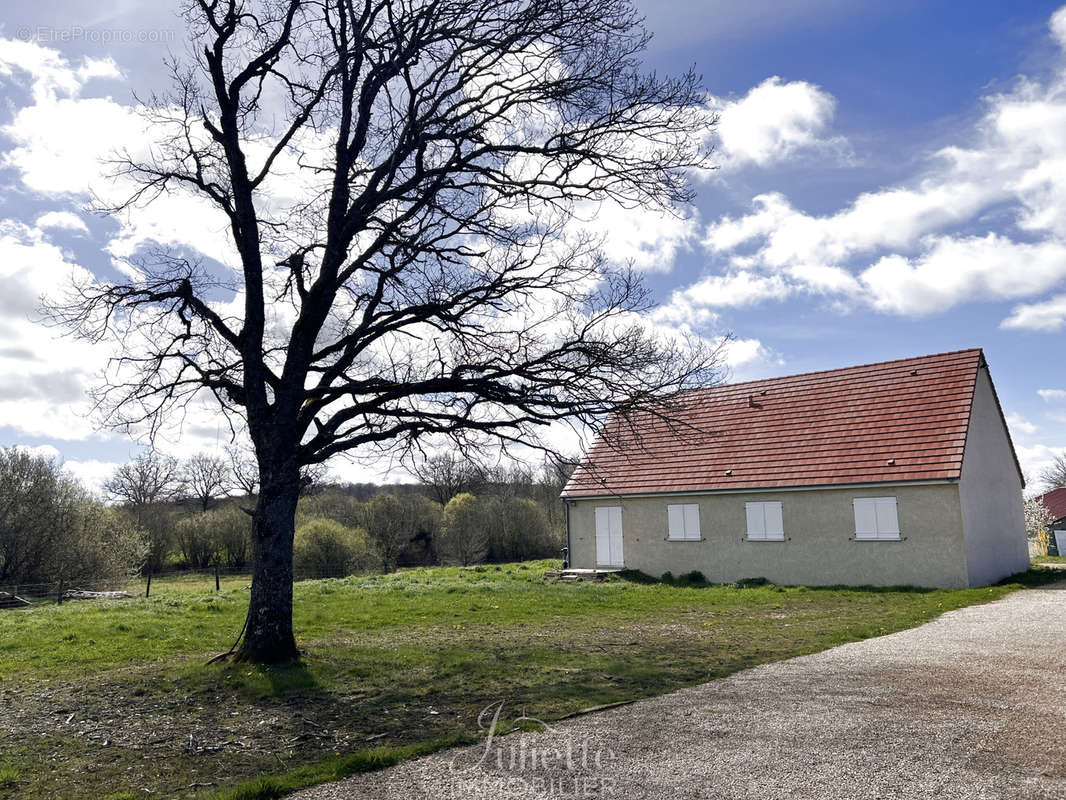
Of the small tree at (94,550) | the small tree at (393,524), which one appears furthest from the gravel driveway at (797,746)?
the small tree at (393,524)

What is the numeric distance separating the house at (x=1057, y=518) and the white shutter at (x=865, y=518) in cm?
3202

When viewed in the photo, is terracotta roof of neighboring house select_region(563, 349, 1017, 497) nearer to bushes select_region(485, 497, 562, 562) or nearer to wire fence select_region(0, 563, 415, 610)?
wire fence select_region(0, 563, 415, 610)

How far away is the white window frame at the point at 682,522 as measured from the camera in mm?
22750

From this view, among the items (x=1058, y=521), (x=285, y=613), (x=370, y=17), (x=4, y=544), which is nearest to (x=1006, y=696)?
(x=285, y=613)

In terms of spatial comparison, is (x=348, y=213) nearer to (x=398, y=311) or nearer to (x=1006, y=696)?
(x=398, y=311)

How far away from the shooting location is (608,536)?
24.7m

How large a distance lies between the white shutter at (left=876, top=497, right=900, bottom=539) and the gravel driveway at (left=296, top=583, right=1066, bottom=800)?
10.5 meters

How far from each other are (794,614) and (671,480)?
8.90 metres

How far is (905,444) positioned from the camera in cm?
2000

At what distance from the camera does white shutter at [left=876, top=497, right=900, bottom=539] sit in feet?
63.2

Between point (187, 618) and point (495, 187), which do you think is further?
point (187, 618)

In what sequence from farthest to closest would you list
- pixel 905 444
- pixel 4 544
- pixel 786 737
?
pixel 4 544
pixel 905 444
pixel 786 737

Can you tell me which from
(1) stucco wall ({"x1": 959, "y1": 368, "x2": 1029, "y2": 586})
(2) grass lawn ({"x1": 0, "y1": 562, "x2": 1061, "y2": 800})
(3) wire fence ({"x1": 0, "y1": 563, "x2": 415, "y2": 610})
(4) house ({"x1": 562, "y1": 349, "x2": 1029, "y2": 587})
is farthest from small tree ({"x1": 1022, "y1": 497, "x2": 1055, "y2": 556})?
(3) wire fence ({"x1": 0, "y1": 563, "x2": 415, "y2": 610})

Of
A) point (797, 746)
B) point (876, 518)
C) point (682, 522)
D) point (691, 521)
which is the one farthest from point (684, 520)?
point (797, 746)
